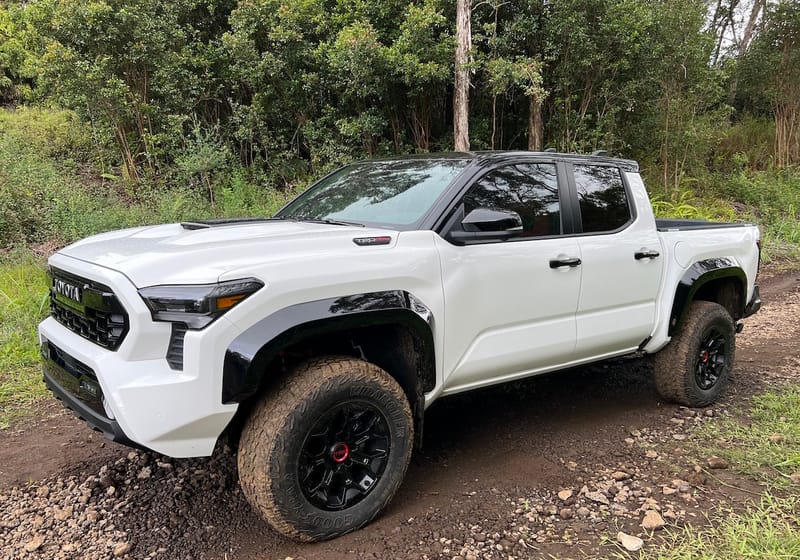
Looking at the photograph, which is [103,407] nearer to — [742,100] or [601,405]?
[601,405]

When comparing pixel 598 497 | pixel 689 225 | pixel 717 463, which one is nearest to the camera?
pixel 598 497

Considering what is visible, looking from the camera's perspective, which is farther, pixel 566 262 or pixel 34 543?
pixel 566 262

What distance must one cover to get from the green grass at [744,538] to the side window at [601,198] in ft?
5.76

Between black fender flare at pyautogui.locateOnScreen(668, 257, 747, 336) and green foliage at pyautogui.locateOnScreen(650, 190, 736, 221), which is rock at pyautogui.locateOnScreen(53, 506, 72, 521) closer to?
black fender flare at pyautogui.locateOnScreen(668, 257, 747, 336)

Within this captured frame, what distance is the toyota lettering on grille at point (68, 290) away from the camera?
249 cm

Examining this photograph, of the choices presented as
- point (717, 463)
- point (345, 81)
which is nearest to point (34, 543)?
point (717, 463)

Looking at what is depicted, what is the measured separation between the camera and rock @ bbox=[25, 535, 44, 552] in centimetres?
246

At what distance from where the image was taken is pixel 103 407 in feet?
7.45

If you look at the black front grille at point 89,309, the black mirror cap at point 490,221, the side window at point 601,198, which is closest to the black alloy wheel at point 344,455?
the black front grille at point 89,309

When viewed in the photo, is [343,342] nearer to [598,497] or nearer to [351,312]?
[351,312]

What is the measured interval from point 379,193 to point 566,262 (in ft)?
3.90

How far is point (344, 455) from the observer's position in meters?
2.55

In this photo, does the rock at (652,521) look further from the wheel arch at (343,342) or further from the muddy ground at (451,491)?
the wheel arch at (343,342)

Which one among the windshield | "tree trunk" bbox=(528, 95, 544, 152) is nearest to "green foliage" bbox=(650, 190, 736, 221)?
"tree trunk" bbox=(528, 95, 544, 152)
